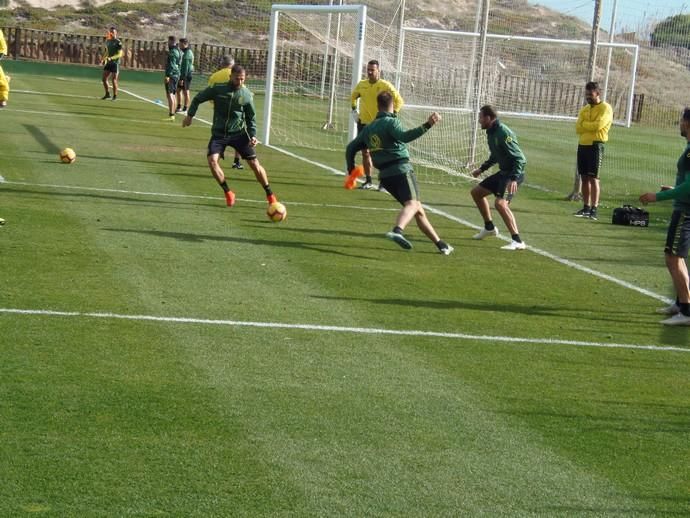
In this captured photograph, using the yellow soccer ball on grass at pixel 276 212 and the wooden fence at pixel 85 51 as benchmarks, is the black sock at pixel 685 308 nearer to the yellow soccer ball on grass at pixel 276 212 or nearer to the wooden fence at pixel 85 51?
the yellow soccer ball on grass at pixel 276 212

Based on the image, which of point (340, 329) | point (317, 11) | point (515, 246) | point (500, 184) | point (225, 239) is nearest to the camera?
point (340, 329)

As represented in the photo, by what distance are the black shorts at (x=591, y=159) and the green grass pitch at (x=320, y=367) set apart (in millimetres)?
2280

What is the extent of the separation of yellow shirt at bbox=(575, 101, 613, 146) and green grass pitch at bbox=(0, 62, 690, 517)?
2.74m

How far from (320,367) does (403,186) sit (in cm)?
585

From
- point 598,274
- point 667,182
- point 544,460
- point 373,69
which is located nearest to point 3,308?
point 544,460

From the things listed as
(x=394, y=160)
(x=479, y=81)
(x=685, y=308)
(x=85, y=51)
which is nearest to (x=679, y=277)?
(x=685, y=308)

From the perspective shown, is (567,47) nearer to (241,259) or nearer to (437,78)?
(437,78)

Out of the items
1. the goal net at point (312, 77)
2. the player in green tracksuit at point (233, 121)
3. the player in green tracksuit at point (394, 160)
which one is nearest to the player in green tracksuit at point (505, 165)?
the player in green tracksuit at point (394, 160)

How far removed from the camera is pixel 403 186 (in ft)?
46.1

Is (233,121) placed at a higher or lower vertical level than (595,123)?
lower

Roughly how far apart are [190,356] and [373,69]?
1161 centimetres

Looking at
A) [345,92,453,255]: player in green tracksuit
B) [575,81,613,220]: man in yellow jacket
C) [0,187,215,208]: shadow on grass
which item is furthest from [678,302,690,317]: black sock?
[575,81,613,220]: man in yellow jacket

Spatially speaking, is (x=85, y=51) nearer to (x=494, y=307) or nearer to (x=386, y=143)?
(x=386, y=143)

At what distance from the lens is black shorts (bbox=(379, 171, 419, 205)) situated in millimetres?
13977
